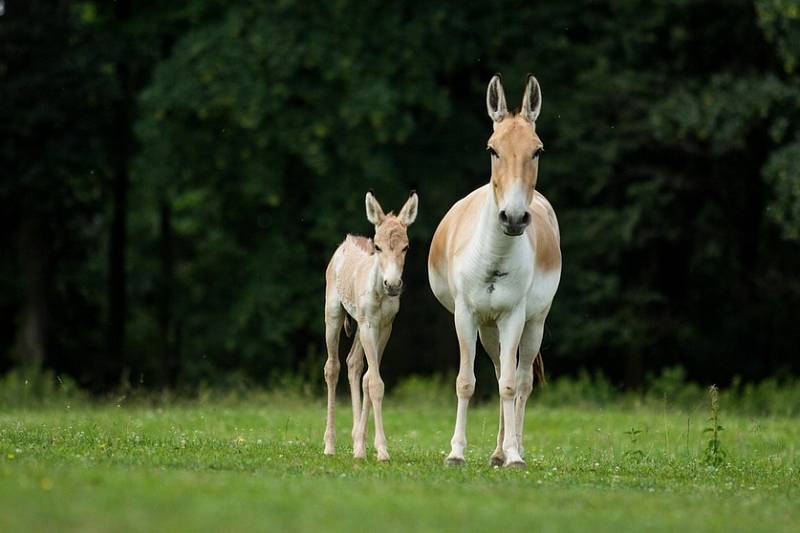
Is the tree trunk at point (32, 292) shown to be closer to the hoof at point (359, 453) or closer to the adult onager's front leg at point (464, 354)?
the hoof at point (359, 453)

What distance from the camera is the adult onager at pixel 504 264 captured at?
11539mm

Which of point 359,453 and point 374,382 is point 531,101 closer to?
point 374,382

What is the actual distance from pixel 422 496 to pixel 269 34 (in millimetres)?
17815

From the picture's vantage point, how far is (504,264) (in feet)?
39.3

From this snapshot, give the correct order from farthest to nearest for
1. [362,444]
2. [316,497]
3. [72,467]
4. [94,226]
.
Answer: [94,226] → [362,444] → [72,467] → [316,497]

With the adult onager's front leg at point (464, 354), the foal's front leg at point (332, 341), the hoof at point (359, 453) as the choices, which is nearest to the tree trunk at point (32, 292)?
the foal's front leg at point (332, 341)

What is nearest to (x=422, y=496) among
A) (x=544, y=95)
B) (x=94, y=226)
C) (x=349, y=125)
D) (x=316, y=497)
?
(x=316, y=497)

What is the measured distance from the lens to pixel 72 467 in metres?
10.1

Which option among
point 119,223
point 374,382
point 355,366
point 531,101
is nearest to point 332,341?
point 355,366

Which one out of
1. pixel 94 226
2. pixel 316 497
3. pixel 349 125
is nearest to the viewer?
pixel 316 497

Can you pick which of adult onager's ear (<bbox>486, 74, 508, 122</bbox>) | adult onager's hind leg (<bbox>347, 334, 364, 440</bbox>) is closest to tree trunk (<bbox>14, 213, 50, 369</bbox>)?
adult onager's hind leg (<bbox>347, 334, 364, 440</bbox>)

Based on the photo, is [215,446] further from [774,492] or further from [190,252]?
[190,252]

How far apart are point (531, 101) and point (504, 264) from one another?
1.47 metres

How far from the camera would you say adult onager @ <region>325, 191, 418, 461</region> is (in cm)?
1196
